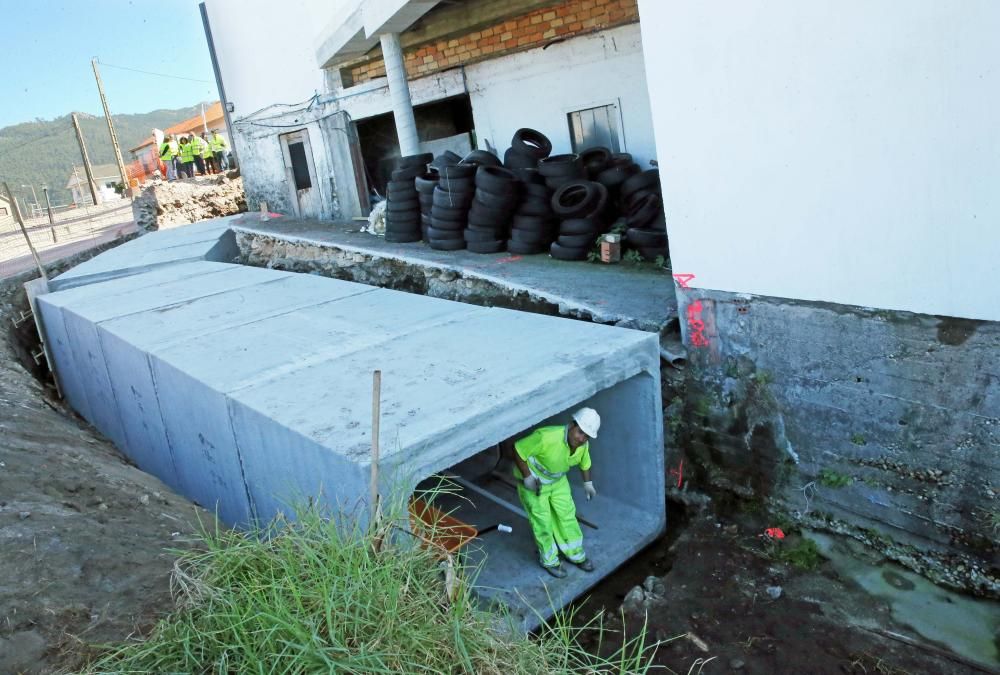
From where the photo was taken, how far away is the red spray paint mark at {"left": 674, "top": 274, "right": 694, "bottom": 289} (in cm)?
567

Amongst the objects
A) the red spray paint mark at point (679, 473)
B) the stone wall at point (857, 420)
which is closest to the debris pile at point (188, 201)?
the red spray paint mark at point (679, 473)

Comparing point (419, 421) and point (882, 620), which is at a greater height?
point (419, 421)

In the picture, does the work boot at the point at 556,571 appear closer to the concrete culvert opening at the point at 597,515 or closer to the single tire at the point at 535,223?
the concrete culvert opening at the point at 597,515

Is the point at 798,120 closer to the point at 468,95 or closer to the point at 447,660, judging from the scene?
the point at 447,660

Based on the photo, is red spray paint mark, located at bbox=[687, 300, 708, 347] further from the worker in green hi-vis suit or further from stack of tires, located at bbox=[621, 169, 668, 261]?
stack of tires, located at bbox=[621, 169, 668, 261]

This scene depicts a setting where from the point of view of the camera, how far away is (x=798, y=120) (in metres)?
4.62

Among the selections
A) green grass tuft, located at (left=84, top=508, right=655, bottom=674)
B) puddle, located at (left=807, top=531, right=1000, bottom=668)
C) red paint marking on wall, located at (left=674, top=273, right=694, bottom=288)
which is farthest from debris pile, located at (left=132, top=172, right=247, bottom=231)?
puddle, located at (left=807, top=531, right=1000, bottom=668)

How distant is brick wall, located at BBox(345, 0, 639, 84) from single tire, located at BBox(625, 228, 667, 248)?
9.82 feet

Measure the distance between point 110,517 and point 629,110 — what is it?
26.5ft

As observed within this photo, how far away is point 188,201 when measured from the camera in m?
20.1

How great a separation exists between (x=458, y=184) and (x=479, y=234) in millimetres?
806

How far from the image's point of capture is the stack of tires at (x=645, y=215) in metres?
8.11

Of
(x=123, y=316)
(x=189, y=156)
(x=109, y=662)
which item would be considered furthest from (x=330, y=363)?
(x=189, y=156)

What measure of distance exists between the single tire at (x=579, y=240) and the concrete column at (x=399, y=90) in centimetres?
421
